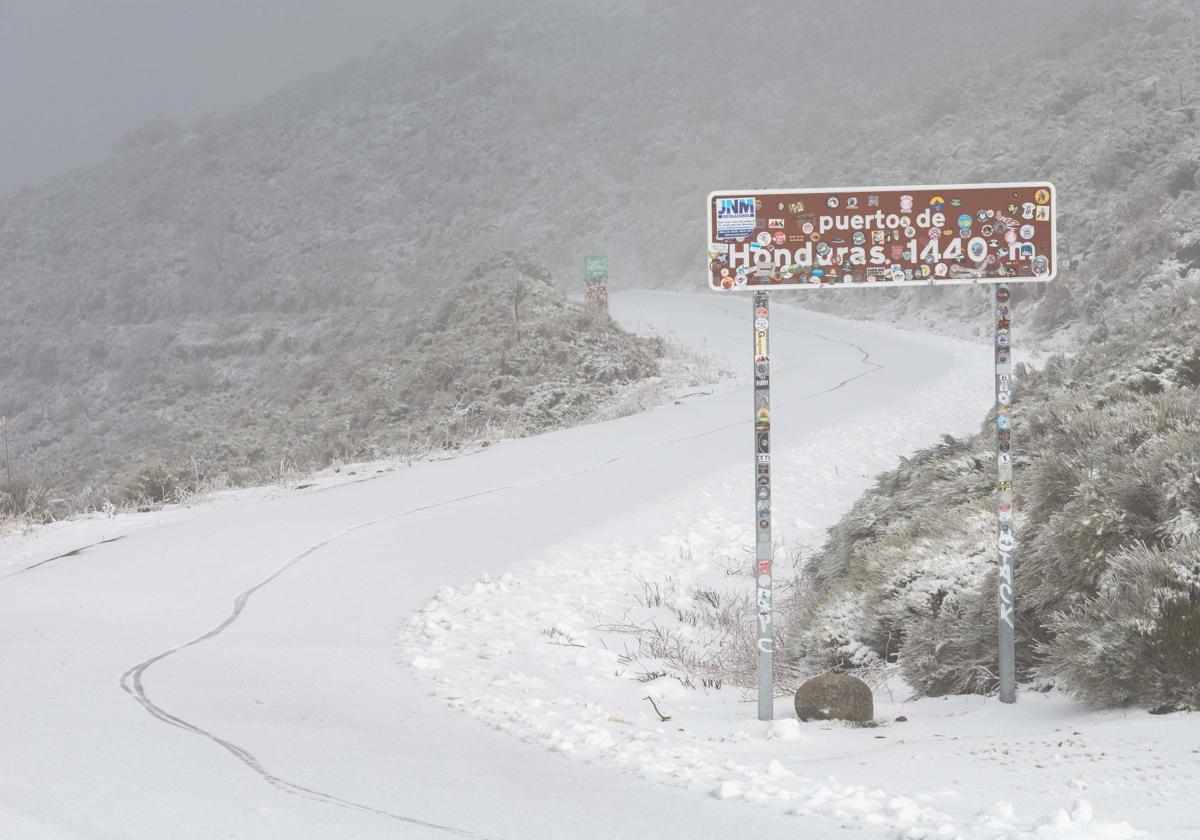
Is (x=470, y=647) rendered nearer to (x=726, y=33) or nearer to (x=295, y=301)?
(x=295, y=301)

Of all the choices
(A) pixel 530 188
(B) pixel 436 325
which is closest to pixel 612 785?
(B) pixel 436 325

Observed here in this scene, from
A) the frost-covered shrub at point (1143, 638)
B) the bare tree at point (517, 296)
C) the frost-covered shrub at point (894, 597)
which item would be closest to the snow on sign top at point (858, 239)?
the frost-covered shrub at point (1143, 638)

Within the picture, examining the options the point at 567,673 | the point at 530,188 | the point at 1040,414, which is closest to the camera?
the point at 567,673

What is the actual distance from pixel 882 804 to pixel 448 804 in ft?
4.94

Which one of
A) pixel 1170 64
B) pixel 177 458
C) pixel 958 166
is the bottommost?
Result: pixel 177 458

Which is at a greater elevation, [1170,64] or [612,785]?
[1170,64]

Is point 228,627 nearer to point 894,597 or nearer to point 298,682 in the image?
point 298,682

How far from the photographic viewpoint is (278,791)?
162 inches

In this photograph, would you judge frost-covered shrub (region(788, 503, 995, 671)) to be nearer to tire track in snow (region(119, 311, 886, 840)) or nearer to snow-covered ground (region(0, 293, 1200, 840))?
snow-covered ground (region(0, 293, 1200, 840))

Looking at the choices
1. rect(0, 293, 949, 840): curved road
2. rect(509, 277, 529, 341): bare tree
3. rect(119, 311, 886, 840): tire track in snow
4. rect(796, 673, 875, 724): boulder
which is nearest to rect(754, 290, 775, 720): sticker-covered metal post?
rect(796, 673, 875, 724): boulder

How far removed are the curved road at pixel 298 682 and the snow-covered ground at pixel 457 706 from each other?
0.02 metres

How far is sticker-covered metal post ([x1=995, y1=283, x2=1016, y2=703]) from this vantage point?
5.23 m

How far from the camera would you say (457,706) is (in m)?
5.61

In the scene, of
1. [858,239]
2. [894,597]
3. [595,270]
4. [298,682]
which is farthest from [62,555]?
[595,270]
